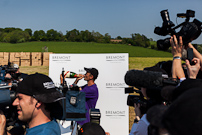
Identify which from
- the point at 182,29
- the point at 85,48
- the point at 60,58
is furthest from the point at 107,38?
the point at 182,29

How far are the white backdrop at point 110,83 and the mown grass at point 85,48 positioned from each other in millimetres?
32181

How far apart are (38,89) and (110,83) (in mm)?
4835

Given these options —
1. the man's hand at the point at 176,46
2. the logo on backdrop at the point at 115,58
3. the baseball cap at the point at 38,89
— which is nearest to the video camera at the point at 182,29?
the man's hand at the point at 176,46

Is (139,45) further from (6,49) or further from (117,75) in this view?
(117,75)

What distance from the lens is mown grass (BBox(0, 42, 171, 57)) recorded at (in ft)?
131

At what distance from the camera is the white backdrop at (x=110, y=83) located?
683 centimetres

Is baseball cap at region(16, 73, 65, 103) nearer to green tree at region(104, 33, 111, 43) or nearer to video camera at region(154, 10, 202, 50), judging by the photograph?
video camera at region(154, 10, 202, 50)

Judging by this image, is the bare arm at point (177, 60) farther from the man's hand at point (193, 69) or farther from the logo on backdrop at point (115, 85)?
the logo on backdrop at point (115, 85)

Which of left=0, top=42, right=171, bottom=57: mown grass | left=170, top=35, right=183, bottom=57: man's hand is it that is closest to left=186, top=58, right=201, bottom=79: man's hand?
left=170, top=35, right=183, bottom=57: man's hand

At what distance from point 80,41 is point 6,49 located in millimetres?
15724

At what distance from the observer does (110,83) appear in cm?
696

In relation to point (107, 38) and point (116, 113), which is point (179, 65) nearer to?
point (116, 113)

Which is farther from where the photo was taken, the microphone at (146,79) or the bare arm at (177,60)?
the bare arm at (177,60)

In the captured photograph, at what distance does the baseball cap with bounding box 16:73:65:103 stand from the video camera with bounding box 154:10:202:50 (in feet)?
4.70
